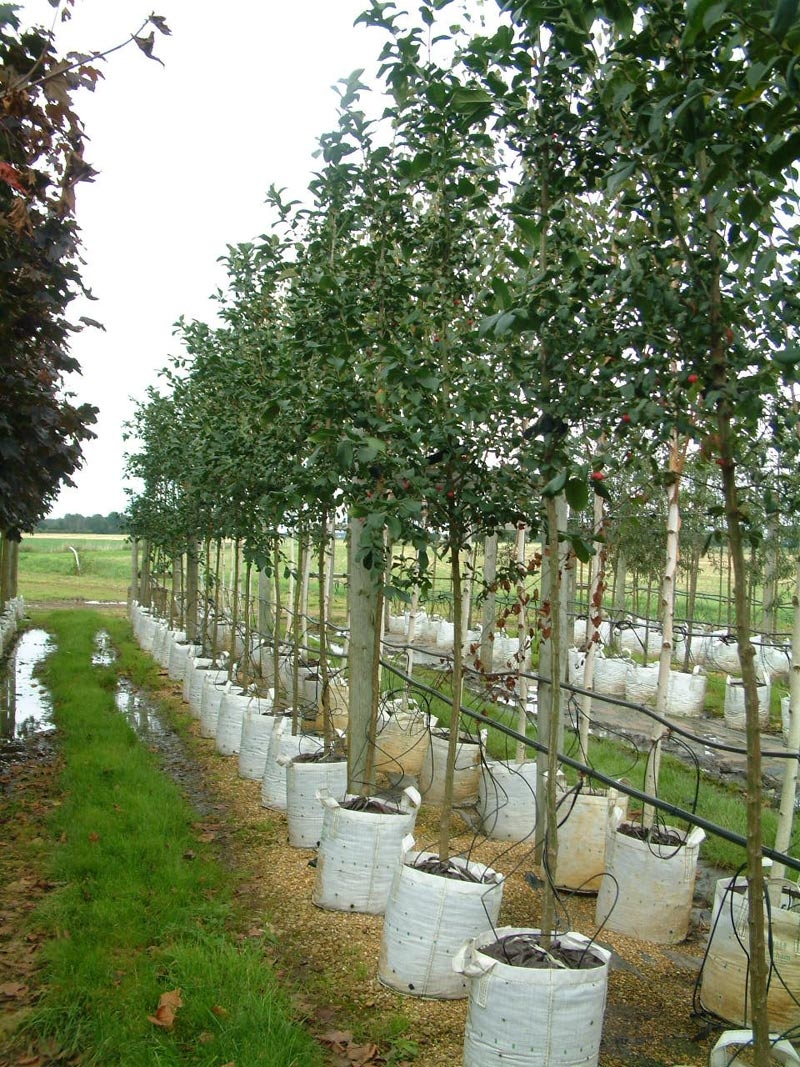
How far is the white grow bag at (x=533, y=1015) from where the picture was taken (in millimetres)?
3115

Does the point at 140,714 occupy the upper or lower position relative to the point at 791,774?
lower

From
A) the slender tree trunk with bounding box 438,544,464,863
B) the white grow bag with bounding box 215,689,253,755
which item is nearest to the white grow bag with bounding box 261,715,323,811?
the white grow bag with bounding box 215,689,253,755

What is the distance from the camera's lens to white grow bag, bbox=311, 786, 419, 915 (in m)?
4.89

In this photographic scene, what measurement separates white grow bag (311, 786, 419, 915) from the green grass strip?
1.84 feet

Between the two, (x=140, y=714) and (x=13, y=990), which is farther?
(x=140, y=714)

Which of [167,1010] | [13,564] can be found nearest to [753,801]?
[167,1010]

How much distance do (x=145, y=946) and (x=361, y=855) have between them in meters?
1.14

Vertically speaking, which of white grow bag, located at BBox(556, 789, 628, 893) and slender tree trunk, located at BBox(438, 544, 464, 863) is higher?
slender tree trunk, located at BBox(438, 544, 464, 863)

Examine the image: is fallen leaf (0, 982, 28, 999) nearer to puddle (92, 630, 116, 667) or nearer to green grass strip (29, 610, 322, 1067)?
green grass strip (29, 610, 322, 1067)

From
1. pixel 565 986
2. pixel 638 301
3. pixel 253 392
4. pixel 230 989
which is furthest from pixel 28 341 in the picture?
pixel 565 986

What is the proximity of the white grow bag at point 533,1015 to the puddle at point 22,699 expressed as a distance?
787cm

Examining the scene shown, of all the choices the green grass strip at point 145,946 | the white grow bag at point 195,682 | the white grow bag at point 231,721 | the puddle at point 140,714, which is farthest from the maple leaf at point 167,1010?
the white grow bag at point 195,682

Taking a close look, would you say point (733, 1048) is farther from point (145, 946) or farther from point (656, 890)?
point (145, 946)

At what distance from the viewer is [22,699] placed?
13.4m
